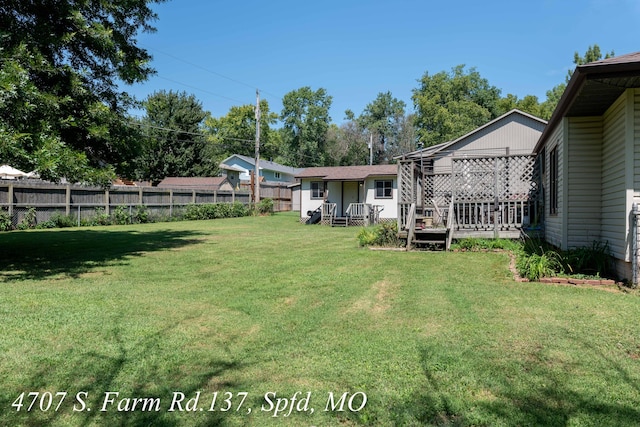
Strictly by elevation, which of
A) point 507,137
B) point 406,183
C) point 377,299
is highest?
point 507,137

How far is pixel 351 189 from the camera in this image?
24.6 m

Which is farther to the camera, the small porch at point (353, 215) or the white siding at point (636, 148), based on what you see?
the small porch at point (353, 215)

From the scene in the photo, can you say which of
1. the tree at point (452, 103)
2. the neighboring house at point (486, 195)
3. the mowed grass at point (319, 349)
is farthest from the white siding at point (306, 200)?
the tree at point (452, 103)

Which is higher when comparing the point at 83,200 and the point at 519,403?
the point at 83,200

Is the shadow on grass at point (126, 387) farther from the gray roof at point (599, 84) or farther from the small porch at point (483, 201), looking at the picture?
the small porch at point (483, 201)

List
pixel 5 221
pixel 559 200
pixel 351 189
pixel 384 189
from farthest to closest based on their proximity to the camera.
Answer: pixel 351 189 < pixel 384 189 < pixel 5 221 < pixel 559 200

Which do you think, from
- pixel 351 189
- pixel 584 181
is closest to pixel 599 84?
pixel 584 181

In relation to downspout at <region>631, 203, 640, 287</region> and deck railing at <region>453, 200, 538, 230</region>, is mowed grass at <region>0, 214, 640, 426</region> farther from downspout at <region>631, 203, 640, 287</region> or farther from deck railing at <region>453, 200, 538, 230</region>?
deck railing at <region>453, 200, 538, 230</region>

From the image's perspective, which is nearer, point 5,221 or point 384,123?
point 5,221

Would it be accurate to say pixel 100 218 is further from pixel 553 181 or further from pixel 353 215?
pixel 553 181

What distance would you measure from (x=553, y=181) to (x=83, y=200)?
1843cm

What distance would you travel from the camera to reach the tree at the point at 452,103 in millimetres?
46094

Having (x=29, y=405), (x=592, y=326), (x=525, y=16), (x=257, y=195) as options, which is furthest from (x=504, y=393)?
(x=257, y=195)

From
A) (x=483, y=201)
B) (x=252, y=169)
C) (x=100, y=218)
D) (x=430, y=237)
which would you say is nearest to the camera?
(x=430, y=237)
